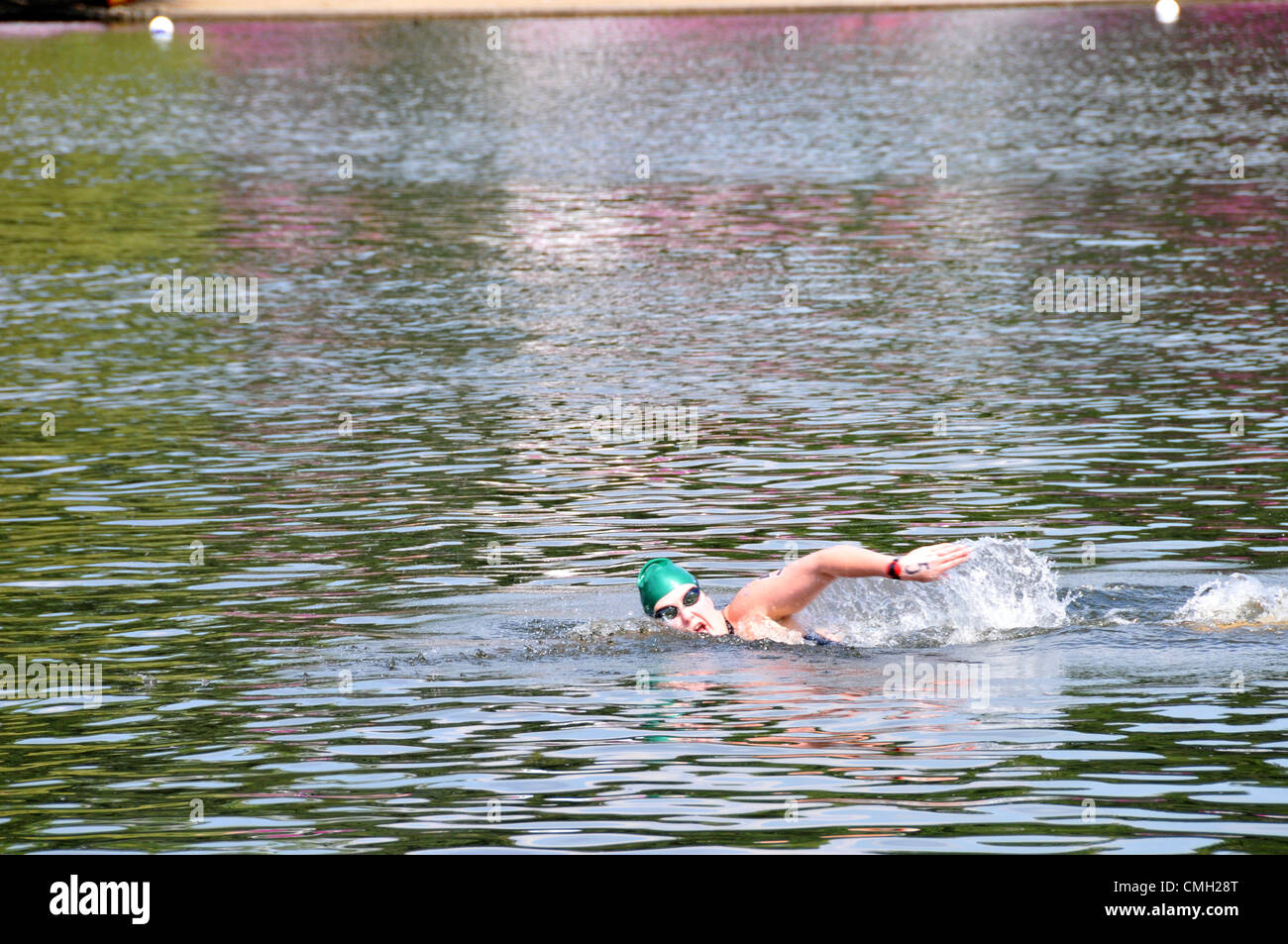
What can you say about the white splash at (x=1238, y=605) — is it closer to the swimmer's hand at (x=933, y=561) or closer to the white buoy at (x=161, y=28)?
the swimmer's hand at (x=933, y=561)

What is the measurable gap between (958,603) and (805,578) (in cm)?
202

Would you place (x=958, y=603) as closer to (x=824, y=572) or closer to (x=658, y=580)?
(x=824, y=572)

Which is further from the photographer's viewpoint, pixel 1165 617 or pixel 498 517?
pixel 498 517

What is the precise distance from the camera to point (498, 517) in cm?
1941

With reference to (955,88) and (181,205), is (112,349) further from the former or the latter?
(955,88)

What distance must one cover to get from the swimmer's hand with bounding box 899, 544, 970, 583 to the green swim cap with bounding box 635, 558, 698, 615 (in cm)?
209

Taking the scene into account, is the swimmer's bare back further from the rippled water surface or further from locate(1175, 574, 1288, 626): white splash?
locate(1175, 574, 1288, 626): white splash

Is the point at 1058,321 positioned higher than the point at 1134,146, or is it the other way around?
the point at 1134,146

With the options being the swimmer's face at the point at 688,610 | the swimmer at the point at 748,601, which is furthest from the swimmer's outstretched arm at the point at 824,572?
the swimmer's face at the point at 688,610

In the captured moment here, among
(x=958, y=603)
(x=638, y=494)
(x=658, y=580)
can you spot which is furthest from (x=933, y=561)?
(x=638, y=494)

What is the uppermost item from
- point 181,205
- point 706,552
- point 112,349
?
point 181,205

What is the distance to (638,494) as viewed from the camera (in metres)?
20.3
